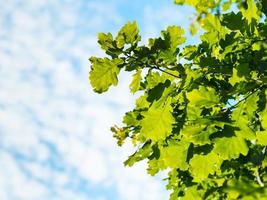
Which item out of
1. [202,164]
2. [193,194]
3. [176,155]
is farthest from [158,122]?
[193,194]

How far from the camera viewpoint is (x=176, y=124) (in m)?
3.01

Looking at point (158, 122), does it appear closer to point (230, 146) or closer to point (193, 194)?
point (230, 146)

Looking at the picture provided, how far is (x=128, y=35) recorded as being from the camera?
2656 mm

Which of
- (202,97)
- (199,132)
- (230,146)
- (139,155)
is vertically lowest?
(230,146)

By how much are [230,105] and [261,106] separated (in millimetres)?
228

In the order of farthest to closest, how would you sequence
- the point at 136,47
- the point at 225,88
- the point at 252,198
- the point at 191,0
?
the point at 191,0 → the point at 225,88 → the point at 136,47 → the point at 252,198

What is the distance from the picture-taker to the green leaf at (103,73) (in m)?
2.75

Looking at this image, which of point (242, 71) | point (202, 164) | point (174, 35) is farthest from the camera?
point (202, 164)

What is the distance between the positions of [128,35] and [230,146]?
1017mm

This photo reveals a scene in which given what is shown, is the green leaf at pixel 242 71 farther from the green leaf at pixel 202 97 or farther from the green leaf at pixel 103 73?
the green leaf at pixel 103 73

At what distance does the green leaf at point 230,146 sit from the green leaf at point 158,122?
1.23 feet

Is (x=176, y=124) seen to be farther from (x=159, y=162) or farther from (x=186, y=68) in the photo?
(x=159, y=162)

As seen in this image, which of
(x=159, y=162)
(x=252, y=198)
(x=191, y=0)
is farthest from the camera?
(x=191, y=0)

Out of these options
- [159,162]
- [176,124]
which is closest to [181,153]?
[176,124]
